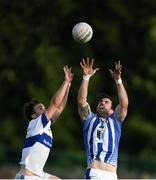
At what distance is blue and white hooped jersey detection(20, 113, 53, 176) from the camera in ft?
53.3

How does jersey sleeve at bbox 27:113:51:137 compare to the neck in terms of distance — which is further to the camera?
the neck

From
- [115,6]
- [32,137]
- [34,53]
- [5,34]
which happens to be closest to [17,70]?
[34,53]

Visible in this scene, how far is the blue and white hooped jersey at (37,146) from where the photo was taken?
16.2 m

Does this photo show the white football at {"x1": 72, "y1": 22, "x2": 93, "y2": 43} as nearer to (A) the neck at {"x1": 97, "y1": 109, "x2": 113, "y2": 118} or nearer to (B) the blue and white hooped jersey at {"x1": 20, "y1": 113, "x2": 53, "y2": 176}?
(A) the neck at {"x1": 97, "y1": 109, "x2": 113, "y2": 118}

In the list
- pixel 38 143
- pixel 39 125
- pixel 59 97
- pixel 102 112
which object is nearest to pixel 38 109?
pixel 39 125

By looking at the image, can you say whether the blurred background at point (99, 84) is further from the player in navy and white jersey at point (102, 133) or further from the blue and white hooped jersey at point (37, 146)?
the blue and white hooped jersey at point (37, 146)

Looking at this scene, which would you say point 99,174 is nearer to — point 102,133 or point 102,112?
point 102,133

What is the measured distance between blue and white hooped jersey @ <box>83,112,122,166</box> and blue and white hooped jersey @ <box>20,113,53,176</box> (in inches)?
27.8

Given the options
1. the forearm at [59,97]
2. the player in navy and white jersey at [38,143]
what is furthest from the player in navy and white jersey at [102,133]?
the player in navy and white jersey at [38,143]

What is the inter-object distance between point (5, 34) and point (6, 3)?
797 millimetres

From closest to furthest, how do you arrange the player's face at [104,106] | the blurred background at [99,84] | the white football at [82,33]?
the player's face at [104,106] → the white football at [82,33] → the blurred background at [99,84]

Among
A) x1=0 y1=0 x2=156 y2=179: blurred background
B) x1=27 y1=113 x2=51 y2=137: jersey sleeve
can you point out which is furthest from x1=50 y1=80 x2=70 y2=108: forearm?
x1=0 y1=0 x2=156 y2=179: blurred background

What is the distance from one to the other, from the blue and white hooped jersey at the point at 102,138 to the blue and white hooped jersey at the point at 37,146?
27.8 inches

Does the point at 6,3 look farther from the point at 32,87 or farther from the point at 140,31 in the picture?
the point at 140,31
